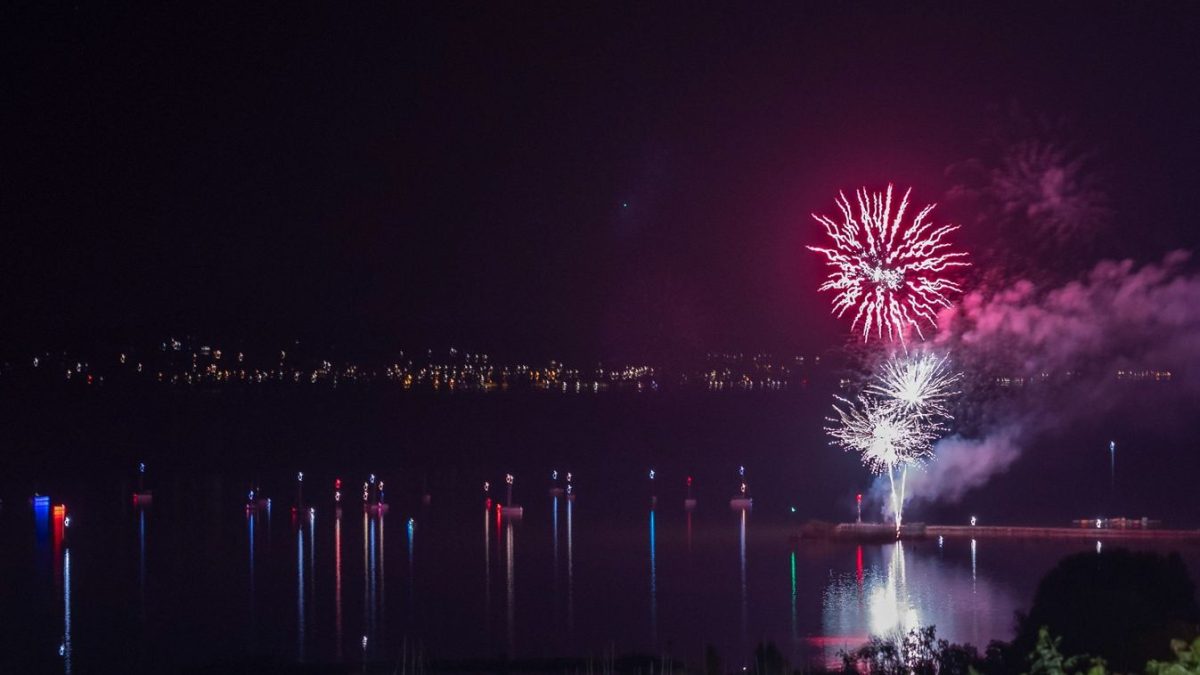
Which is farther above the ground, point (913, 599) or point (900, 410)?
point (900, 410)

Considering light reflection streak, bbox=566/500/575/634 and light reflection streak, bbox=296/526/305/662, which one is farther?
light reflection streak, bbox=566/500/575/634

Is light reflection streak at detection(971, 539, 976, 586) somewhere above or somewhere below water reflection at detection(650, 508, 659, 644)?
above

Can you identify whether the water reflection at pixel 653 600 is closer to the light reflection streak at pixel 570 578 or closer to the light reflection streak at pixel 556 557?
the light reflection streak at pixel 570 578

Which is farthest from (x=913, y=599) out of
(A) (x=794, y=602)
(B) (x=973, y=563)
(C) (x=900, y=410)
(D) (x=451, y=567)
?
(D) (x=451, y=567)

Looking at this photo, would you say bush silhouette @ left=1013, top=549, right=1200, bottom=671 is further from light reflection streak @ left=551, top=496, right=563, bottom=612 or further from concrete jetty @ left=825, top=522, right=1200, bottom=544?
concrete jetty @ left=825, top=522, right=1200, bottom=544

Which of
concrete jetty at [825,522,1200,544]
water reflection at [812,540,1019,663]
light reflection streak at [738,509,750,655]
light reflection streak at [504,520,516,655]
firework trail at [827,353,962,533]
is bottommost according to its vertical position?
light reflection streak at [504,520,516,655]

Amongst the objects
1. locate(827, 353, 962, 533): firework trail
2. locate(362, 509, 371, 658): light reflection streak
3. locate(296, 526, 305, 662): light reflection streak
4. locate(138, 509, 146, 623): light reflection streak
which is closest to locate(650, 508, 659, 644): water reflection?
locate(362, 509, 371, 658): light reflection streak

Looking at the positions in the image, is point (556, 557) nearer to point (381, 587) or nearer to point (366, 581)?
point (366, 581)

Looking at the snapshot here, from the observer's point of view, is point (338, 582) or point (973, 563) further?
point (338, 582)
